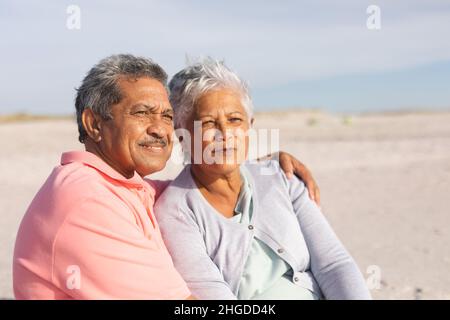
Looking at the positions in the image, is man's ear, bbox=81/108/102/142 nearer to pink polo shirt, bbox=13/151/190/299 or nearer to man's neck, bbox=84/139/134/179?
man's neck, bbox=84/139/134/179

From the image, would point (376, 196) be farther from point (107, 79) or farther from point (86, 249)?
point (86, 249)

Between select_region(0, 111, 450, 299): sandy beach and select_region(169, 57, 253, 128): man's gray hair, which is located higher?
select_region(169, 57, 253, 128): man's gray hair

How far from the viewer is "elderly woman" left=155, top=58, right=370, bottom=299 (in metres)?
3.02

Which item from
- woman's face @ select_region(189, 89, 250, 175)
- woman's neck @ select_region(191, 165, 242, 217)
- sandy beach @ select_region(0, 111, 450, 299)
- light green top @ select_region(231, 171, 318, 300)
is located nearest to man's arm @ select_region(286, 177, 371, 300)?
light green top @ select_region(231, 171, 318, 300)

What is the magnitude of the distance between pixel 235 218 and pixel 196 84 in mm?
756

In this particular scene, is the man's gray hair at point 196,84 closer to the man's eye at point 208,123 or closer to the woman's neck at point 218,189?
the man's eye at point 208,123

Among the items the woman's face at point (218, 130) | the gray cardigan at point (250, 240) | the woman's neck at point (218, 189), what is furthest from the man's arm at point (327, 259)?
the woman's face at point (218, 130)

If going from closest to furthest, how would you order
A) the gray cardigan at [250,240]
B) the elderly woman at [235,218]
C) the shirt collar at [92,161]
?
the shirt collar at [92,161]
the gray cardigan at [250,240]
the elderly woman at [235,218]

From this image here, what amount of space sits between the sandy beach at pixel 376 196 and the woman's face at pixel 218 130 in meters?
2.93

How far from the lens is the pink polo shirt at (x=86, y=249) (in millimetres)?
2309

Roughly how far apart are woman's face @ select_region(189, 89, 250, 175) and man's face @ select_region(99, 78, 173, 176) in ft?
1.05

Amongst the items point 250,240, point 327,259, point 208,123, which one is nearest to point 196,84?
point 208,123

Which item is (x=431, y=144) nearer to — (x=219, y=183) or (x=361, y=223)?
(x=361, y=223)
